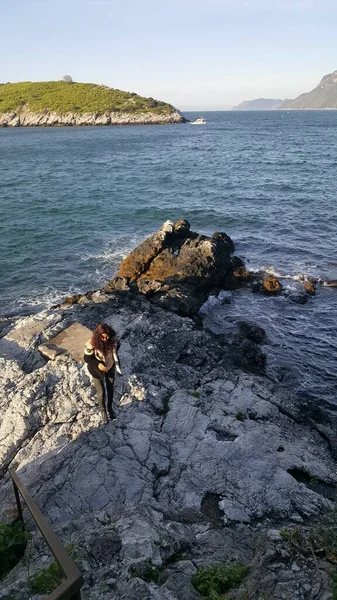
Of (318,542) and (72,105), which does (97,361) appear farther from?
(72,105)

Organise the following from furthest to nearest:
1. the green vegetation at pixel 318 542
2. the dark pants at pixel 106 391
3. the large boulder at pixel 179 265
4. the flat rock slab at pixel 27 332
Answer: the large boulder at pixel 179 265, the flat rock slab at pixel 27 332, the dark pants at pixel 106 391, the green vegetation at pixel 318 542

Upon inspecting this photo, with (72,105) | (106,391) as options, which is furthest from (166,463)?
(72,105)

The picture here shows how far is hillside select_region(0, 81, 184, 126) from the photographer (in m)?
113

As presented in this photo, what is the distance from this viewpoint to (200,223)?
3138cm

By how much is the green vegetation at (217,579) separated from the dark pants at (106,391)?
4105 mm

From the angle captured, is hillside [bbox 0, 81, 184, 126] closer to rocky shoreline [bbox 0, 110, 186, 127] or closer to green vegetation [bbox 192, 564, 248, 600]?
rocky shoreline [bbox 0, 110, 186, 127]

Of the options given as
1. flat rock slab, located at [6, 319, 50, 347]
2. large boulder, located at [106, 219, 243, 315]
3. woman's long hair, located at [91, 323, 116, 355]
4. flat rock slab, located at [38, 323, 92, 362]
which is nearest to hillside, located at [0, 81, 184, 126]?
large boulder, located at [106, 219, 243, 315]

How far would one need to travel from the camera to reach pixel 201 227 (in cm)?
3052

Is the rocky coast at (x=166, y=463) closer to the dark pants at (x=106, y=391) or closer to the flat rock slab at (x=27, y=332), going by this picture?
the flat rock slab at (x=27, y=332)

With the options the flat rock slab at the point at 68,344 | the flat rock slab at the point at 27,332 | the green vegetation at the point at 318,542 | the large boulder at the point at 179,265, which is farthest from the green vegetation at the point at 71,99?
the green vegetation at the point at 318,542

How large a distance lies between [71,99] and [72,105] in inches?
363

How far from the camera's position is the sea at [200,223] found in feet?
58.2

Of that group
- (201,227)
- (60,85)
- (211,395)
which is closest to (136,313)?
(211,395)

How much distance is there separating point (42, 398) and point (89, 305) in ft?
15.9
